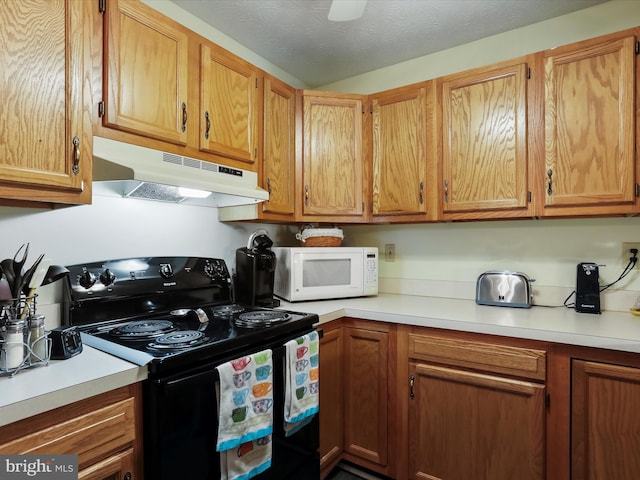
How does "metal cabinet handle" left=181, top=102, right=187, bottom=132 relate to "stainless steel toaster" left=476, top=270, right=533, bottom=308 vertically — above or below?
above

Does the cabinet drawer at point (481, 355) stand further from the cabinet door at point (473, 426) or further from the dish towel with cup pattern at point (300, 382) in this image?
the dish towel with cup pattern at point (300, 382)

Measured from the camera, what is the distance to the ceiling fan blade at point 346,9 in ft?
4.37

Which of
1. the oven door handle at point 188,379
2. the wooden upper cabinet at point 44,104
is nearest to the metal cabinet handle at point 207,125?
the wooden upper cabinet at point 44,104

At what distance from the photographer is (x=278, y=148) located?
204cm

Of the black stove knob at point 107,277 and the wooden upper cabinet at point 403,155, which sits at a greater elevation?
the wooden upper cabinet at point 403,155

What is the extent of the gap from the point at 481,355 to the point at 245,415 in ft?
3.22

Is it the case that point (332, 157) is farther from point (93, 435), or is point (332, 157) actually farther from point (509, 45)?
point (93, 435)

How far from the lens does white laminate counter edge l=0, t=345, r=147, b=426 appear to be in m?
0.79

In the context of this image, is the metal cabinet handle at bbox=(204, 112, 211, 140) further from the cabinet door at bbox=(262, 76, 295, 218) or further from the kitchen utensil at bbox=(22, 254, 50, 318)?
the kitchen utensil at bbox=(22, 254, 50, 318)

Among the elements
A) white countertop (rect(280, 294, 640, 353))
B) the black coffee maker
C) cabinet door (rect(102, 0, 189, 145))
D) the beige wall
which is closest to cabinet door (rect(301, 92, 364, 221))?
the black coffee maker

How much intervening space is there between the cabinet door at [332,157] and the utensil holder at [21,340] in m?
1.37

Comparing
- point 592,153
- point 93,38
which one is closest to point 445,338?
point 592,153

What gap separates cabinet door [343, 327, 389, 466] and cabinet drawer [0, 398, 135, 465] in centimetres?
111

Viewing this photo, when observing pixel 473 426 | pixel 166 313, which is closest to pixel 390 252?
pixel 473 426
